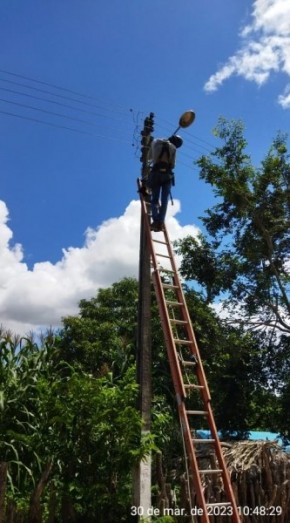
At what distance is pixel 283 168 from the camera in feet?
48.1

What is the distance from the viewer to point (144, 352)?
18.1ft

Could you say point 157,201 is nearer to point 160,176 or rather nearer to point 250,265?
point 160,176

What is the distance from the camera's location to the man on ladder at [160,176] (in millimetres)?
6203

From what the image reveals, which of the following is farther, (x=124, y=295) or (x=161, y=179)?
(x=124, y=295)

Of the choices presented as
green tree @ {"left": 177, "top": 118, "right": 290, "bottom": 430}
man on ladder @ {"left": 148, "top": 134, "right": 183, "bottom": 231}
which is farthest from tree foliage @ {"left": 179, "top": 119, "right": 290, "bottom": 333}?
man on ladder @ {"left": 148, "top": 134, "right": 183, "bottom": 231}

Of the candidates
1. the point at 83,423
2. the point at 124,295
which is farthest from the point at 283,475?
the point at 124,295

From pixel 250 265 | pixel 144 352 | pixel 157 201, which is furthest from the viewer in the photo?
pixel 250 265

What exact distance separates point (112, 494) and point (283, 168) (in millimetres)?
11803

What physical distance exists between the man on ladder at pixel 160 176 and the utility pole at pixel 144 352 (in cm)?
21

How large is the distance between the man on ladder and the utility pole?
0.69ft

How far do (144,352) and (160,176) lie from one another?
222 cm

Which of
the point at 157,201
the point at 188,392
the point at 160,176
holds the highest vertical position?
the point at 160,176

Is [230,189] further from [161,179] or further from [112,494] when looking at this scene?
[112,494]

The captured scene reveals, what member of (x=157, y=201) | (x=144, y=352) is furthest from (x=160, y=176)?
(x=144, y=352)
